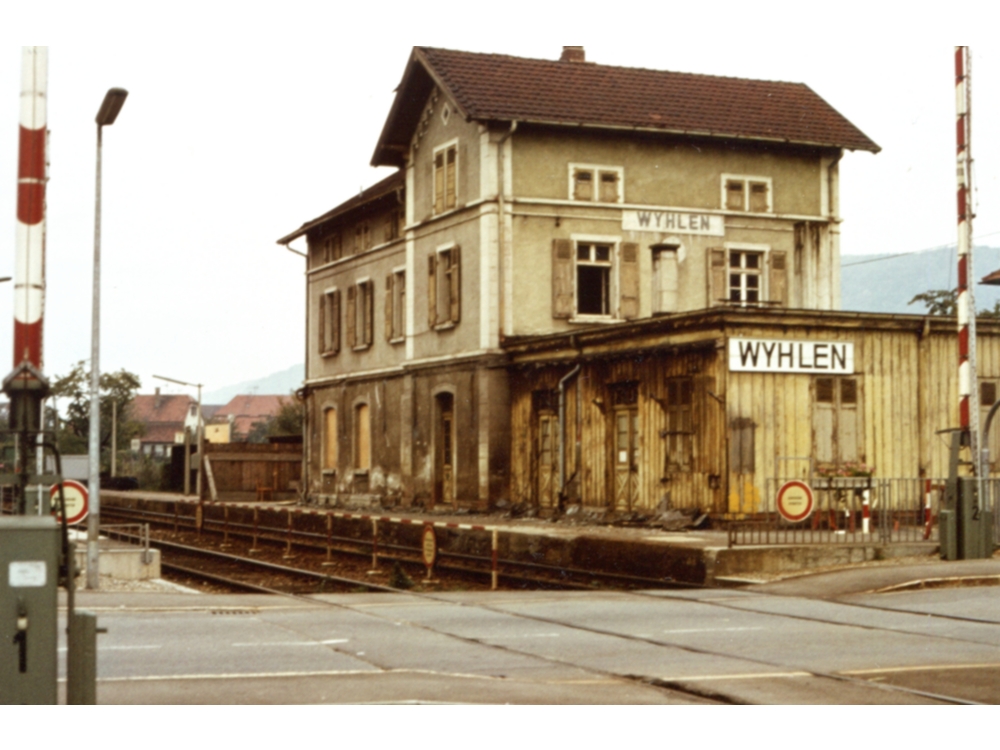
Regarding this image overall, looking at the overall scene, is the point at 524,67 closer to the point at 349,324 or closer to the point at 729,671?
the point at 349,324

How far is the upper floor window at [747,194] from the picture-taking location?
111 feet

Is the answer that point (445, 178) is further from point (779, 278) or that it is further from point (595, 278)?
point (779, 278)

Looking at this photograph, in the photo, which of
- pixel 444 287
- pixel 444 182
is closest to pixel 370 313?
pixel 444 287

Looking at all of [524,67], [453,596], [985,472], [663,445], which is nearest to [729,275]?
[524,67]

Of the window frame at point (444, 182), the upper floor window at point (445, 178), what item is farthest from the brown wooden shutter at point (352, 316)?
the upper floor window at point (445, 178)

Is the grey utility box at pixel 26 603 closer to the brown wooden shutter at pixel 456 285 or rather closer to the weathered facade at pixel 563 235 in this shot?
the weathered facade at pixel 563 235

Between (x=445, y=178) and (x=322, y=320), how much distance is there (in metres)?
10.9

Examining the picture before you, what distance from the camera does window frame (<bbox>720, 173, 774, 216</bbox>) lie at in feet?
111

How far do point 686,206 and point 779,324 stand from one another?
9.13 m

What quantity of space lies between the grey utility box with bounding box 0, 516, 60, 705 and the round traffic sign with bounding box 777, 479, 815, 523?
13.6 metres

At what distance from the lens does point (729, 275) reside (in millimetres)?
33875

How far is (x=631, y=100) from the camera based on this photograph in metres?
33.6

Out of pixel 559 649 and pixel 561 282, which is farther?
pixel 561 282

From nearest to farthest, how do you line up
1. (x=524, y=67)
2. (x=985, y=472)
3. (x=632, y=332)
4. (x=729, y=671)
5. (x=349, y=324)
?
(x=729, y=671) → (x=985, y=472) → (x=632, y=332) → (x=524, y=67) → (x=349, y=324)
